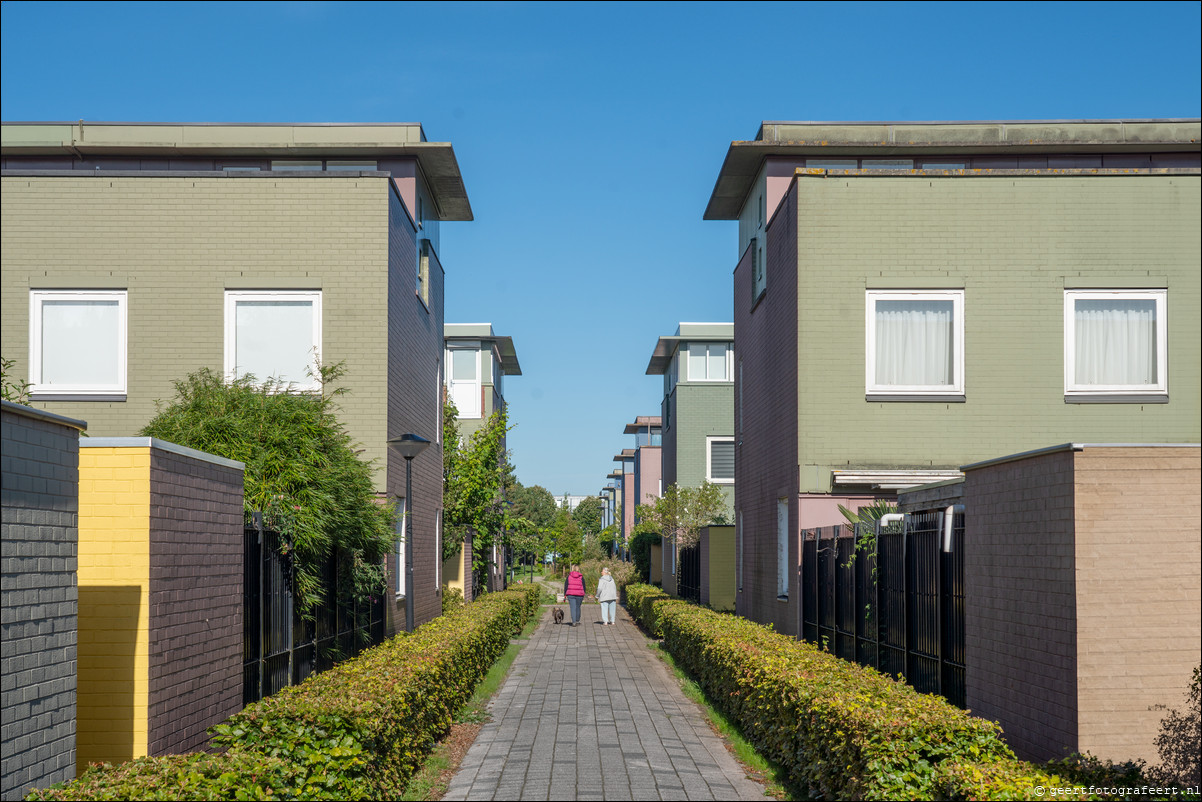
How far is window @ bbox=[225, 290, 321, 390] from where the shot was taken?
1631cm

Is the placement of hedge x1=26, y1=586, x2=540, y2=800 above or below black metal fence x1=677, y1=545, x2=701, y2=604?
above

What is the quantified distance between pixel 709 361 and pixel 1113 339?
1069 inches

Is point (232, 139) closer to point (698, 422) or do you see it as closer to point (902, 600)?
point (902, 600)

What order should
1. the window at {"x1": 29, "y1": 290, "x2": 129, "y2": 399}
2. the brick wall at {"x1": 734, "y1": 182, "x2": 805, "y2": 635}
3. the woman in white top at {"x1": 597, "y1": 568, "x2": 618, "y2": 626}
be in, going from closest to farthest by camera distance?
the window at {"x1": 29, "y1": 290, "x2": 129, "y2": 399} → the brick wall at {"x1": 734, "y1": 182, "x2": 805, "y2": 635} → the woman in white top at {"x1": 597, "y1": 568, "x2": 618, "y2": 626}

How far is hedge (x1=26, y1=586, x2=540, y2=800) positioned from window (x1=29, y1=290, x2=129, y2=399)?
670 cm

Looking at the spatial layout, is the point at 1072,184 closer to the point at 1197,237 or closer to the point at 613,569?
the point at 1197,237

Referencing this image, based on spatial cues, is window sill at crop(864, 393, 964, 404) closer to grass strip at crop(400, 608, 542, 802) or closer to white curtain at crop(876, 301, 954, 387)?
white curtain at crop(876, 301, 954, 387)

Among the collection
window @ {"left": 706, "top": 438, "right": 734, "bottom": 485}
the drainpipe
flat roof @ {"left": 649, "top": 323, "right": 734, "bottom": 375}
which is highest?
flat roof @ {"left": 649, "top": 323, "right": 734, "bottom": 375}

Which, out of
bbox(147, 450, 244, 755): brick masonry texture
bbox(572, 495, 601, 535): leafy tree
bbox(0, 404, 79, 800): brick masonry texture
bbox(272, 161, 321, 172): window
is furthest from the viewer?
bbox(572, 495, 601, 535): leafy tree

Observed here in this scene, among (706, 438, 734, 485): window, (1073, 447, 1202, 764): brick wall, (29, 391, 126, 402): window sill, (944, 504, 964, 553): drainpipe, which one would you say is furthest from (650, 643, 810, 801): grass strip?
(706, 438, 734, 485): window

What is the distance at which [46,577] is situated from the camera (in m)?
6.30

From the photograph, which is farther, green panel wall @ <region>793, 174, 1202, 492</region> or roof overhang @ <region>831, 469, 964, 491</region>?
green panel wall @ <region>793, 174, 1202, 492</region>

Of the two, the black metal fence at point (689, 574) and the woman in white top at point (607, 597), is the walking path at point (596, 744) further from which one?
the woman in white top at point (607, 597)

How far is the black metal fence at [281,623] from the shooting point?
10062 mm
